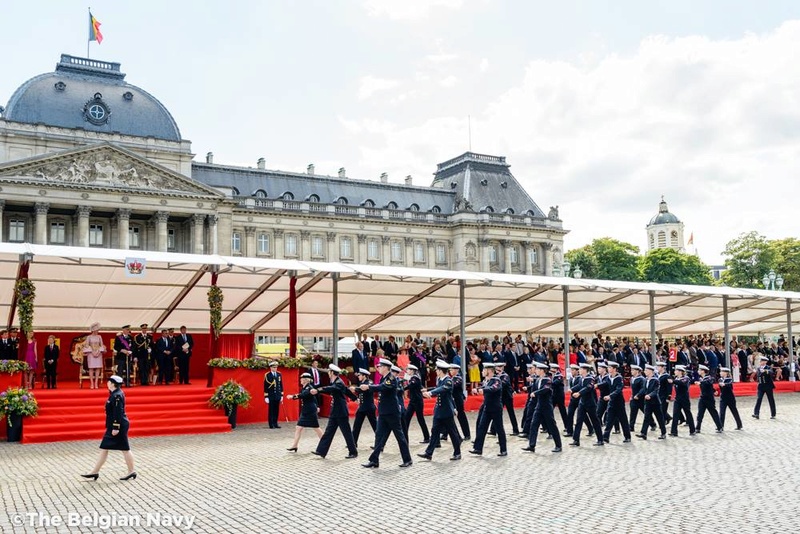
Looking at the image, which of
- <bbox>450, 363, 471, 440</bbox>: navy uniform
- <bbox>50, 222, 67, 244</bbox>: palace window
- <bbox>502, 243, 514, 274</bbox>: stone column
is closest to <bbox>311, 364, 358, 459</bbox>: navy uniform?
<bbox>450, 363, 471, 440</bbox>: navy uniform

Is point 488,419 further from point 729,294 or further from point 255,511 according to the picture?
point 729,294

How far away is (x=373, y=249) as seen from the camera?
81.8 m

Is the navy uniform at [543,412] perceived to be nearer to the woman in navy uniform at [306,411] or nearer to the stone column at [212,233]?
the woman in navy uniform at [306,411]

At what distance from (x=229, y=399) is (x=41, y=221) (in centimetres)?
4834

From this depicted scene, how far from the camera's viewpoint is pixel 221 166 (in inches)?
2931

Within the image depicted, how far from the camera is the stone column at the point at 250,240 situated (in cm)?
7350

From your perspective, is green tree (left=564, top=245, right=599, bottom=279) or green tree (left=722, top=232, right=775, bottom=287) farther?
green tree (left=564, top=245, right=599, bottom=279)

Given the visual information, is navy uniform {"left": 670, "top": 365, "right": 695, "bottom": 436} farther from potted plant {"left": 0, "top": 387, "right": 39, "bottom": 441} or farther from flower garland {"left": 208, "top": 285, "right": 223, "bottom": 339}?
potted plant {"left": 0, "top": 387, "right": 39, "bottom": 441}

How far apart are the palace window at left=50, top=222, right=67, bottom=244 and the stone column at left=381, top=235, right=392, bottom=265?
31763 mm

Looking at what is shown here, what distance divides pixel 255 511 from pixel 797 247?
88713 mm

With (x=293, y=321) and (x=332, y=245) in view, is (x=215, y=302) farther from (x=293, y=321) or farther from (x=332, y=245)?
(x=332, y=245)

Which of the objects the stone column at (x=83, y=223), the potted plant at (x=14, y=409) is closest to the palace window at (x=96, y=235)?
the stone column at (x=83, y=223)

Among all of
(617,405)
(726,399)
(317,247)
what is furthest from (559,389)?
(317,247)

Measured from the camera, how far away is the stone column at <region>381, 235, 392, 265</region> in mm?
81750
